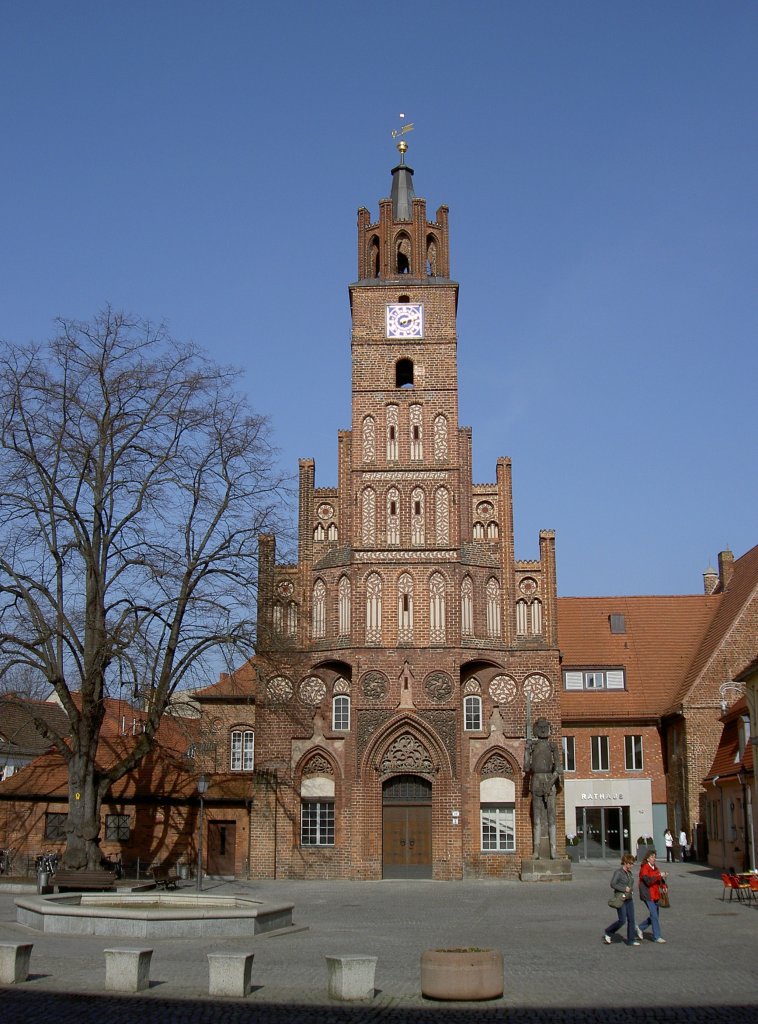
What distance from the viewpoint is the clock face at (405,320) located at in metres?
44.2

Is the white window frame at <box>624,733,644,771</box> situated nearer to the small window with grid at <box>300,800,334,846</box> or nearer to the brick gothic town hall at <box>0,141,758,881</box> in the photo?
the brick gothic town hall at <box>0,141,758,881</box>

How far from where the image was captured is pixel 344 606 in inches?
1609

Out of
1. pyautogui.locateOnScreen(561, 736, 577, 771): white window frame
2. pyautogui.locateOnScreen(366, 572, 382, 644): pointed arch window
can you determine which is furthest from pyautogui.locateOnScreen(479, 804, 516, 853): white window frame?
pyautogui.locateOnScreen(561, 736, 577, 771): white window frame

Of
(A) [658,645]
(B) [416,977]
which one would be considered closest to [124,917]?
(B) [416,977]

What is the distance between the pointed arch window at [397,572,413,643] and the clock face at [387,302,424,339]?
9.54m

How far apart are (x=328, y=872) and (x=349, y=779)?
10.1ft

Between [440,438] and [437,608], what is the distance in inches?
249

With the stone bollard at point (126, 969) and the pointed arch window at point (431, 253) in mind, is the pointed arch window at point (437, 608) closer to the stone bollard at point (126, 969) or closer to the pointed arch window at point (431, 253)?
the pointed arch window at point (431, 253)

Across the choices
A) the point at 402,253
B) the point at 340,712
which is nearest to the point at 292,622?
the point at 340,712

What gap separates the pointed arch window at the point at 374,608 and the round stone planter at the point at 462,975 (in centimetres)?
2626

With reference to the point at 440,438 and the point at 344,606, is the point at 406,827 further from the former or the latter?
the point at 440,438

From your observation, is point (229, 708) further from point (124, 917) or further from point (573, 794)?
point (124, 917)

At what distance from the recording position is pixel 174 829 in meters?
39.5

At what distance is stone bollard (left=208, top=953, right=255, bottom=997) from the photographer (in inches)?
559
